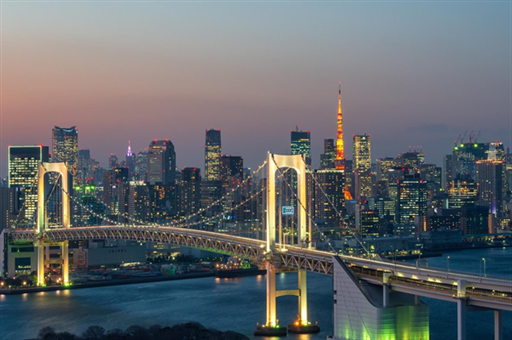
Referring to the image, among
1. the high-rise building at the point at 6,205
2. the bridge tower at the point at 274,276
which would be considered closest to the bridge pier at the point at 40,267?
the bridge tower at the point at 274,276

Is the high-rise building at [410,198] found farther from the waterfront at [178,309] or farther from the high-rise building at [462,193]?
the waterfront at [178,309]

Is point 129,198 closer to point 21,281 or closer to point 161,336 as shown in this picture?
point 21,281

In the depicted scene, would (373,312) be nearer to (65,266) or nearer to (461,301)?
(461,301)

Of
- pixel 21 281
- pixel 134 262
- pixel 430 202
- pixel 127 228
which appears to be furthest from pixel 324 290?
pixel 430 202

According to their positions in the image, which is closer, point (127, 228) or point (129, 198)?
point (127, 228)

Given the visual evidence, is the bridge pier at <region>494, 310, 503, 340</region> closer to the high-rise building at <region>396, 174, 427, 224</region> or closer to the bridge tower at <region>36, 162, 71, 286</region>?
the bridge tower at <region>36, 162, 71, 286</region>

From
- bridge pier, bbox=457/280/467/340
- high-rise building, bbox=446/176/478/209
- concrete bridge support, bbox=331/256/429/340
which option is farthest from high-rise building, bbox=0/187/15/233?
high-rise building, bbox=446/176/478/209

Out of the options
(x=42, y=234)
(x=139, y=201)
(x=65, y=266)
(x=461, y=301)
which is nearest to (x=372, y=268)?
(x=461, y=301)
